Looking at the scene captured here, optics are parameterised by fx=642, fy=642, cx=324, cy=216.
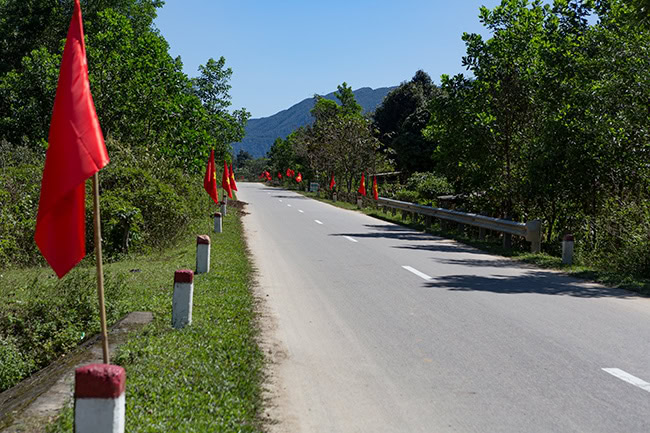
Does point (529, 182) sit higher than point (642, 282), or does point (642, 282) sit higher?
point (529, 182)

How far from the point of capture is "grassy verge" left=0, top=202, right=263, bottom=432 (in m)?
4.80

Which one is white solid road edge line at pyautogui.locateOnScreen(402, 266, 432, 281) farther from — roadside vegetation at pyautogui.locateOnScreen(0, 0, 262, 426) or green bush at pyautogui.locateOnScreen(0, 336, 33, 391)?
green bush at pyautogui.locateOnScreen(0, 336, 33, 391)

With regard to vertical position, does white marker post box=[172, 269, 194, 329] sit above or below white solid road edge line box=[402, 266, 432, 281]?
above

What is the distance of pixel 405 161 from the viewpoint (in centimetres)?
5931

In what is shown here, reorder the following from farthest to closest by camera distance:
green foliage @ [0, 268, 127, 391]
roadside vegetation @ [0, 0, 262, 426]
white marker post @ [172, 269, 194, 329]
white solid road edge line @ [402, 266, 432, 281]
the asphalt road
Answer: white solid road edge line @ [402, 266, 432, 281] → green foliage @ [0, 268, 127, 391] → white marker post @ [172, 269, 194, 329] → roadside vegetation @ [0, 0, 262, 426] → the asphalt road

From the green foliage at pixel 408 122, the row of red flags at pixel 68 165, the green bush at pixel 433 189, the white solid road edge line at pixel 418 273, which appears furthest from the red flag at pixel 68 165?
the green foliage at pixel 408 122

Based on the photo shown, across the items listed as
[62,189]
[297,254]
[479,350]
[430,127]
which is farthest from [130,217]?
[430,127]

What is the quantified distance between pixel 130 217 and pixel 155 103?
975 centimetres

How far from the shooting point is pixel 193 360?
6164 mm

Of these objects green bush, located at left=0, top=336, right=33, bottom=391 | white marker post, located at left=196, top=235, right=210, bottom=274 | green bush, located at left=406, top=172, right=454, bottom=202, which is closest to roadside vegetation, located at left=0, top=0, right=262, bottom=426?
green bush, located at left=0, top=336, right=33, bottom=391

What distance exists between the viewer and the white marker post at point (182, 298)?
24.3ft

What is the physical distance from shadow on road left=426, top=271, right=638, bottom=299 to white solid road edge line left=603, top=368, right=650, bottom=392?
14.6 feet

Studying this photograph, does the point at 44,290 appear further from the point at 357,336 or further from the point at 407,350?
the point at 407,350

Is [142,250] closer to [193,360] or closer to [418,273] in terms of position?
[418,273]
